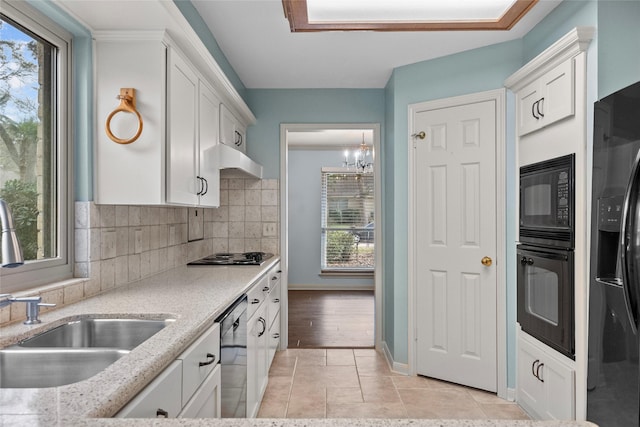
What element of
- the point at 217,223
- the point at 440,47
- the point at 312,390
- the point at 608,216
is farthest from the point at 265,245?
the point at 608,216

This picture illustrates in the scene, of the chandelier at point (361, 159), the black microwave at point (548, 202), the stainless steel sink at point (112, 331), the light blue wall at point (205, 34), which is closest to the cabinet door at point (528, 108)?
the black microwave at point (548, 202)

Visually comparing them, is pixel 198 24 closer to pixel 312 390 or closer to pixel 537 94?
pixel 537 94

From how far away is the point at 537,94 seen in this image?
2469 mm

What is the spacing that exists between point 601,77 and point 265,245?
2.89m

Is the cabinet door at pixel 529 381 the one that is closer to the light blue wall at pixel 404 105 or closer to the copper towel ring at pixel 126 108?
the light blue wall at pixel 404 105

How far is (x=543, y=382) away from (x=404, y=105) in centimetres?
213

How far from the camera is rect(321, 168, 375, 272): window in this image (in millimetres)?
7199

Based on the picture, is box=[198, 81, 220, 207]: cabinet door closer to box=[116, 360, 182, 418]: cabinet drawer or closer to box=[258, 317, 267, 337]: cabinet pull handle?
box=[258, 317, 267, 337]: cabinet pull handle

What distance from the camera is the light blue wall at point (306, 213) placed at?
23.6 ft

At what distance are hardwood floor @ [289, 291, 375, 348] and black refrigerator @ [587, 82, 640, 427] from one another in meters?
2.50

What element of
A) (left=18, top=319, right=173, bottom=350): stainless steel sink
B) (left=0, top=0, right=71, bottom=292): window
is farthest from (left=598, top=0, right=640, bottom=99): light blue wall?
(left=0, top=0, right=71, bottom=292): window

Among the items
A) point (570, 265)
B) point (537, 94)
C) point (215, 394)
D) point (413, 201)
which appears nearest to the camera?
point (215, 394)

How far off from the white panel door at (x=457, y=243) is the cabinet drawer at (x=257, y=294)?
118 cm

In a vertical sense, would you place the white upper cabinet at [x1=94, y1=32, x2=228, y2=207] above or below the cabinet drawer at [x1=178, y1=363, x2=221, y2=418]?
above
